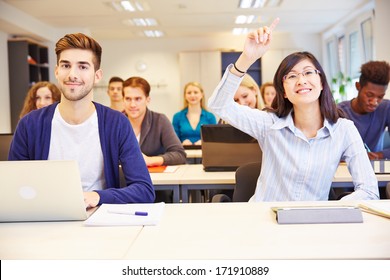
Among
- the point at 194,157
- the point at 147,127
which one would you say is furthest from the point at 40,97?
the point at 194,157

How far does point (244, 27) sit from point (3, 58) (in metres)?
4.79

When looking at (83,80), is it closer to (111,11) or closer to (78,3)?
(78,3)

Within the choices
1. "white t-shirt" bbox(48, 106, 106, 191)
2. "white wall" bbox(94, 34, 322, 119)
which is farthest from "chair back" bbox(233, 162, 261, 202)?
"white wall" bbox(94, 34, 322, 119)

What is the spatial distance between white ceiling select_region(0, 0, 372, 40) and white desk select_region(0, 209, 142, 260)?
628 cm

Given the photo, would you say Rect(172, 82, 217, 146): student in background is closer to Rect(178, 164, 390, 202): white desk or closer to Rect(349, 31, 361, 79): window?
Rect(178, 164, 390, 202): white desk

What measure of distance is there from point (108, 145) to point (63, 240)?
0.70 m

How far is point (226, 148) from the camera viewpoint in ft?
9.46

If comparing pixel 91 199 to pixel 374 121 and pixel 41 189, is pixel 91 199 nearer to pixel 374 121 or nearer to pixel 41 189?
pixel 41 189

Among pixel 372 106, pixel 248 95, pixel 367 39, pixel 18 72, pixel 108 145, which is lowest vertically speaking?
pixel 108 145

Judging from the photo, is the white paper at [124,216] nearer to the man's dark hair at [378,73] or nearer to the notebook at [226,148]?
the notebook at [226,148]

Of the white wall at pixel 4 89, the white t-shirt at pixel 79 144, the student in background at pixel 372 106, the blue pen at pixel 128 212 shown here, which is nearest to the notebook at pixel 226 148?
the student in background at pixel 372 106

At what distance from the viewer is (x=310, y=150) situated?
2.04 m

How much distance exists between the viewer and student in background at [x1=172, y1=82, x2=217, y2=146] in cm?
561

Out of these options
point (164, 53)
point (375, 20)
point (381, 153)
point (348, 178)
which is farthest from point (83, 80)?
point (164, 53)
